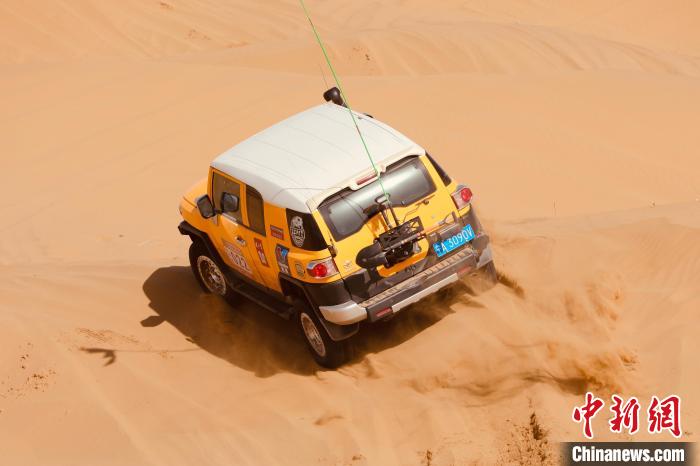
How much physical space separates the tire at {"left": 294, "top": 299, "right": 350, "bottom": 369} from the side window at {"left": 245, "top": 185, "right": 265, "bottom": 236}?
0.75m

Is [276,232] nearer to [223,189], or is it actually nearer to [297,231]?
[297,231]

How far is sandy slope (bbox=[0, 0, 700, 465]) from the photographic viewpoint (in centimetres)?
750

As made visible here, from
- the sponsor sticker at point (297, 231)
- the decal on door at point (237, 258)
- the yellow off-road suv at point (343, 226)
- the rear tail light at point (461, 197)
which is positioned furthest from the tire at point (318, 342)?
the rear tail light at point (461, 197)

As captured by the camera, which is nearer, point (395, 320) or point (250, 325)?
point (395, 320)

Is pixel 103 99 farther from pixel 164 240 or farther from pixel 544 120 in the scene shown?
pixel 544 120

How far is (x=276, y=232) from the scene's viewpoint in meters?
8.53

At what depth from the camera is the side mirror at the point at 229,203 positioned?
9086mm

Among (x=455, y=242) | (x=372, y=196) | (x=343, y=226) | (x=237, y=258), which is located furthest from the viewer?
(x=237, y=258)

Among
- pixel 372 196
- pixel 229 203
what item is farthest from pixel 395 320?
pixel 229 203

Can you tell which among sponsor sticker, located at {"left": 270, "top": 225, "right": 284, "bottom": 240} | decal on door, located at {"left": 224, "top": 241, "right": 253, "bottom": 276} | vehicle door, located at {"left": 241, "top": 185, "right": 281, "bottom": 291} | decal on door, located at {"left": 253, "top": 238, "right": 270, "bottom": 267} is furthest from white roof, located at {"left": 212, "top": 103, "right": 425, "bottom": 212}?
decal on door, located at {"left": 224, "top": 241, "right": 253, "bottom": 276}

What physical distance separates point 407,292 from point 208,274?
9.31 feet

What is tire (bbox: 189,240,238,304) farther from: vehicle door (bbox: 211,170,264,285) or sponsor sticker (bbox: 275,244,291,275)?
sponsor sticker (bbox: 275,244,291,275)

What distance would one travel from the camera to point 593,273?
8805mm

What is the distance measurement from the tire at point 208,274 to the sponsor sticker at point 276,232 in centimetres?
135
